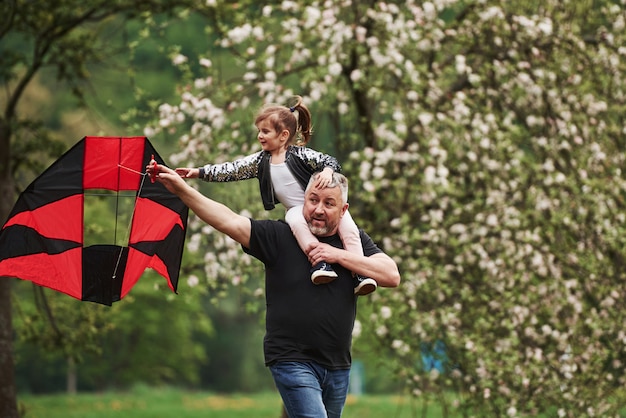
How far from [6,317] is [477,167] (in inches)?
180

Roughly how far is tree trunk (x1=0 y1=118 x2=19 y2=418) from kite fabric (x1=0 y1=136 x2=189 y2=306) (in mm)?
5275

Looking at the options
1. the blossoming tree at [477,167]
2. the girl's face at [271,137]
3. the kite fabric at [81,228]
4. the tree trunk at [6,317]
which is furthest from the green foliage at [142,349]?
the girl's face at [271,137]

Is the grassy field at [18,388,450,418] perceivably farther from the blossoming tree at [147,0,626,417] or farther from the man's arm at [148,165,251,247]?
the man's arm at [148,165,251,247]

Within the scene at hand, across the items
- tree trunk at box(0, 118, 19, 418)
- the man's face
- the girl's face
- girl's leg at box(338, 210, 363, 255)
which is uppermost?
the girl's face

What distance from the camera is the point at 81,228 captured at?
216 inches

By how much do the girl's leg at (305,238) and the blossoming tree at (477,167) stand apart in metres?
4.05

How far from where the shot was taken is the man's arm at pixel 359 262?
15.2 ft

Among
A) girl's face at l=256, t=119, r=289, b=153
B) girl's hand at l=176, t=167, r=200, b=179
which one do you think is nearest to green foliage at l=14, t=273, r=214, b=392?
girl's hand at l=176, t=167, r=200, b=179

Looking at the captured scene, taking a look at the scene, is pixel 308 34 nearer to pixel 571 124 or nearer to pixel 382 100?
pixel 382 100

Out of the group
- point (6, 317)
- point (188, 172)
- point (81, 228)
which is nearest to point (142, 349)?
point (6, 317)

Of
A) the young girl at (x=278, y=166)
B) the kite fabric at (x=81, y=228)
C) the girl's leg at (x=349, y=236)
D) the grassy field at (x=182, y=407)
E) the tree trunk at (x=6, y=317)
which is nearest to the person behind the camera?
the girl's leg at (x=349, y=236)

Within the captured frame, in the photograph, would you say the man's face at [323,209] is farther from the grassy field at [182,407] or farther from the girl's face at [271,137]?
the grassy field at [182,407]

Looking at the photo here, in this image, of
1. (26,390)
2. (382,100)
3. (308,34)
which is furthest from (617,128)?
(26,390)

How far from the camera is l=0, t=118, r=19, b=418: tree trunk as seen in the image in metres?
10.4
